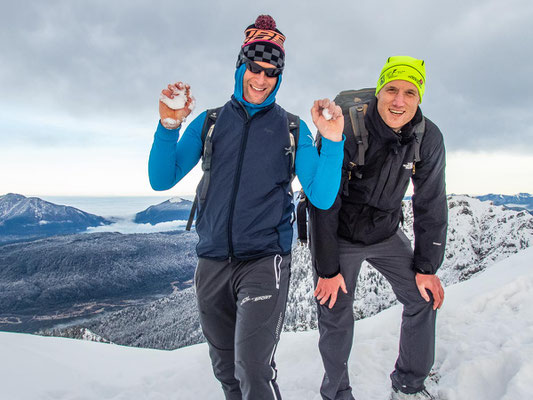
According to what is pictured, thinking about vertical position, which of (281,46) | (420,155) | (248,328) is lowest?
(248,328)

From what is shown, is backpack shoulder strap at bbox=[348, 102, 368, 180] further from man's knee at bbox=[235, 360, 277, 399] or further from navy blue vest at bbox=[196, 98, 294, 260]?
man's knee at bbox=[235, 360, 277, 399]

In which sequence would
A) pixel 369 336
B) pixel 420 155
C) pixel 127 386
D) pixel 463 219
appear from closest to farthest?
pixel 420 155 < pixel 127 386 < pixel 369 336 < pixel 463 219

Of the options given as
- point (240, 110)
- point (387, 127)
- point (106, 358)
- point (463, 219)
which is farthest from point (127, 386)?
point (463, 219)

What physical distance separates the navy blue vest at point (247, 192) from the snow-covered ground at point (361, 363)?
133 inches

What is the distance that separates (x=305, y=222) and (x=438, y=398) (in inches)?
117

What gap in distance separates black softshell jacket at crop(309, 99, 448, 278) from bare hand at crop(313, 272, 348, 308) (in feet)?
0.27

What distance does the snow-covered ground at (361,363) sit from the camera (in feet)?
14.2

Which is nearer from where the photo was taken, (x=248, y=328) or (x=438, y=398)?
(x=248, y=328)

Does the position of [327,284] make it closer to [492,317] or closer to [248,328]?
[248,328]

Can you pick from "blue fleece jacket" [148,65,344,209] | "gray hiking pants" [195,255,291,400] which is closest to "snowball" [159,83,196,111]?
"blue fleece jacket" [148,65,344,209]

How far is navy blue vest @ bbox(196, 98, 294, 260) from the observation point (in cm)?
311

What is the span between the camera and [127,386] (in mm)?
5805

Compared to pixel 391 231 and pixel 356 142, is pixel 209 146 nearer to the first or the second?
pixel 356 142

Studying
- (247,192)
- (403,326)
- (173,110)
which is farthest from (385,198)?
(173,110)
